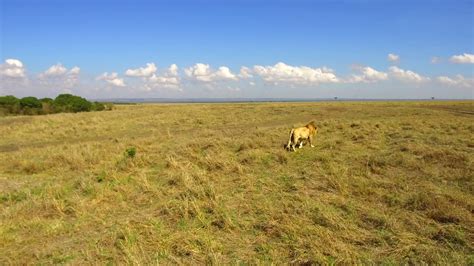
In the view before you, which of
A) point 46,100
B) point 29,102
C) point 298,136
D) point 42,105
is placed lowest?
point 298,136

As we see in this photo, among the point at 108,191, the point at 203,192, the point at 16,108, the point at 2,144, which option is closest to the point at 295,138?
the point at 203,192

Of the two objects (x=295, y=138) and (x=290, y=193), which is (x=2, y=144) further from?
(x=290, y=193)

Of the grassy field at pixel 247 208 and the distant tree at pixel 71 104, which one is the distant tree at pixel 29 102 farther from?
the grassy field at pixel 247 208

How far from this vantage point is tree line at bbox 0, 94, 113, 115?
52812mm

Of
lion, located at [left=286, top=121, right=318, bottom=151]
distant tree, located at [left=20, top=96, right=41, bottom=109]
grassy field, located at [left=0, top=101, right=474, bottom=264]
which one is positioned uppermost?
Answer: distant tree, located at [left=20, top=96, right=41, bottom=109]

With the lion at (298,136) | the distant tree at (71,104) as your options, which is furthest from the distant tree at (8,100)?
the lion at (298,136)

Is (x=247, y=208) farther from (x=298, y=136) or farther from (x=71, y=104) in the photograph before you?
(x=71, y=104)

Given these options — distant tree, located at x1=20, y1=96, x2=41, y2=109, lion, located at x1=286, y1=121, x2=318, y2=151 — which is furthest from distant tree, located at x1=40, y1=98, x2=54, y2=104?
lion, located at x1=286, y1=121, x2=318, y2=151

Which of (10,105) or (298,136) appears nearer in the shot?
(298,136)

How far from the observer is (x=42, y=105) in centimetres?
5472

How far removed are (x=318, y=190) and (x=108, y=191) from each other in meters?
5.01

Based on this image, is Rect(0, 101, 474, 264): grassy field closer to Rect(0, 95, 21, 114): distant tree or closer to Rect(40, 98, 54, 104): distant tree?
Rect(0, 95, 21, 114): distant tree

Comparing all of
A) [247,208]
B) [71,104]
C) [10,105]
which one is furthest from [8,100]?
[247,208]

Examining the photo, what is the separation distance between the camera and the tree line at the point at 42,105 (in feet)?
173
